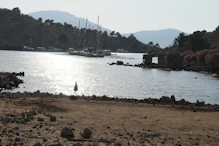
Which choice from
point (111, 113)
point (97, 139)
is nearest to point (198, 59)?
point (111, 113)

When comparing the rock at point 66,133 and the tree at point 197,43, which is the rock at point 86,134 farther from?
the tree at point 197,43

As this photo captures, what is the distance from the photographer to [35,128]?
1377cm

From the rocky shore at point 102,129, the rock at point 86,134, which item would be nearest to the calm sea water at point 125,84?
the rocky shore at point 102,129

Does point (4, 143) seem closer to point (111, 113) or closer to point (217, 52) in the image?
point (111, 113)

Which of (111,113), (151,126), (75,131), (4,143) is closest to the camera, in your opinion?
(4,143)

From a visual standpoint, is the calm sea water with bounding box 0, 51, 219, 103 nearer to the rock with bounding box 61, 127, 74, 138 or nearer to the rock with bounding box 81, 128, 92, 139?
the rock with bounding box 81, 128, 92, 139

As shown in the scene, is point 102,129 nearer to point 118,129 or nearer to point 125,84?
point 118,129

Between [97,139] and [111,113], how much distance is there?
22.1 feet

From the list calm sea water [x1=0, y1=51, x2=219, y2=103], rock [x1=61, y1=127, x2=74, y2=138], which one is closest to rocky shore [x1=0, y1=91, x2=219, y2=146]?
rock [x1=61, y1=127, x2=74, y2=138]

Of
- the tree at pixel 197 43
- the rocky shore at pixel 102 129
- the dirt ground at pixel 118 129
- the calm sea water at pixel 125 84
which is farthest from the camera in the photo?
the tree at pixel 197 43

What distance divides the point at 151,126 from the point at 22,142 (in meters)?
6.20

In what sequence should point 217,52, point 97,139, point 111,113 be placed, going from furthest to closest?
point 217,52 < point 111,113 < point 97,139

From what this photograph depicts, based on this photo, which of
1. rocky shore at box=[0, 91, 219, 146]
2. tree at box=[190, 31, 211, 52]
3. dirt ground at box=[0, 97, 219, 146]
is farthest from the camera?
tree at box=[190, 31, 211, 52]

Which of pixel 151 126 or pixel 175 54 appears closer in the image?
pixel 151 126
